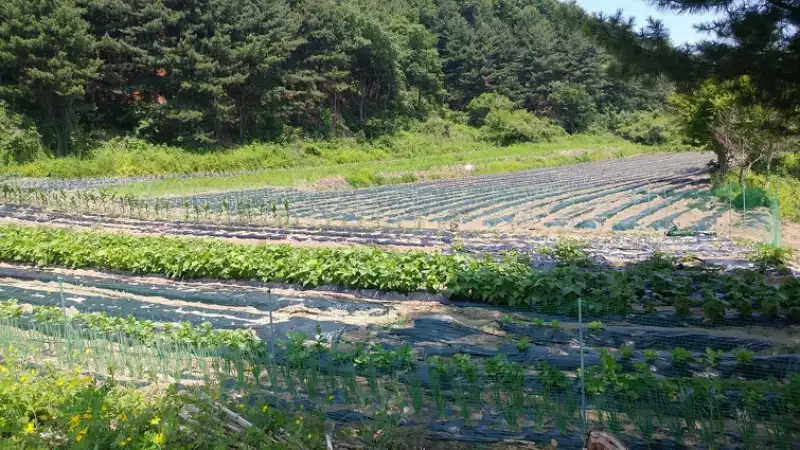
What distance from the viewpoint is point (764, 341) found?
20.1ft

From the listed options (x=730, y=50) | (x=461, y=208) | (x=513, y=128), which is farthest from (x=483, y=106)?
(x=730, y=50)

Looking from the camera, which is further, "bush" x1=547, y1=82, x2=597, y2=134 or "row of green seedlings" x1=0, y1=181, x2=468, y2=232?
"bush" x1=547, y1=82, x2=597, y2=134

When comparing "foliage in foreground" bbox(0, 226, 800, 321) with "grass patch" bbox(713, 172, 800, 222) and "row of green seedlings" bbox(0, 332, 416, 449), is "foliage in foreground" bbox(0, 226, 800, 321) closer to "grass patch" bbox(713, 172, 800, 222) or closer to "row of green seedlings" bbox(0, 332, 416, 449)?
"row of green seedlings" bbox(0, 332, 416, 449)

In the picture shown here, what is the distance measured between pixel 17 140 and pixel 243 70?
499 inches

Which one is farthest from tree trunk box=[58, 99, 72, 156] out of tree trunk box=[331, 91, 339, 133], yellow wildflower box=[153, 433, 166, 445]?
yellow wildflower box=[153, 433, 166, 445]

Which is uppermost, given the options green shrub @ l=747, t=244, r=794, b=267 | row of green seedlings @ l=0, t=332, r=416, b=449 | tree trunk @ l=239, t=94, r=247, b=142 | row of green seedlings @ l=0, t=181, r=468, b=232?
tree trunk @ l=239, t=94, r=247, b=142

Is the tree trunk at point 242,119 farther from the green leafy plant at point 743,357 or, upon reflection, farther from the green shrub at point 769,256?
the green leafy plant at point 743,357

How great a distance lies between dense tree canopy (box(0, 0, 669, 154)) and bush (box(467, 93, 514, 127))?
2950 millimetres

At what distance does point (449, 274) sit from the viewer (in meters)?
8.34

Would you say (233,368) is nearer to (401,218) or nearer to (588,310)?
(588,310)

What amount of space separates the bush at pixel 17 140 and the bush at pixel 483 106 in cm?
3515

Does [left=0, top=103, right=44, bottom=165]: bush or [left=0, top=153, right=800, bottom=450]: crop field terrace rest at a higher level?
[left=0, top=103, right=44, bottom=165]: bush

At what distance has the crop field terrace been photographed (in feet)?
14.2

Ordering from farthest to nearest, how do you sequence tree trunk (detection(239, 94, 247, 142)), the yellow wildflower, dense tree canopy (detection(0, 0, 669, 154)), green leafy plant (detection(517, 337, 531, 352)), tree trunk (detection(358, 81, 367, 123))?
tree trunk (detection(358, 81, 367, 123)) → tree trunk (detection(239, 94, 247, 142)) → dense tree canopy (detection(0, 0, 669, 154)) → green leafy plant (detection(517, 337, 531, 352)) → the yellow wildflower
